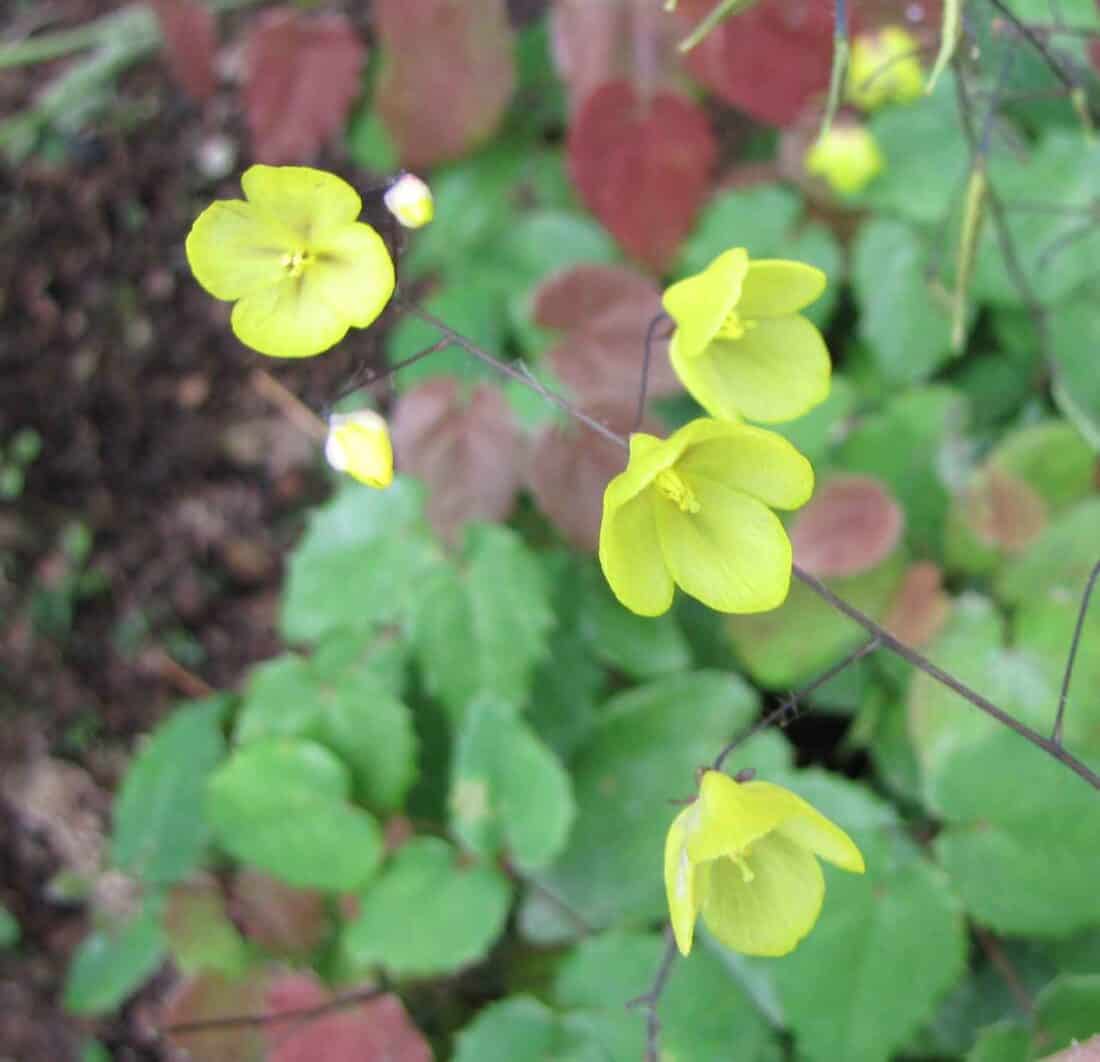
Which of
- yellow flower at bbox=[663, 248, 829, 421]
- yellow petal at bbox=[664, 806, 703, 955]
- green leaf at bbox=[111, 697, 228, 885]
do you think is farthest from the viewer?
green leaf at bbox=[111, 697, 228, 885]

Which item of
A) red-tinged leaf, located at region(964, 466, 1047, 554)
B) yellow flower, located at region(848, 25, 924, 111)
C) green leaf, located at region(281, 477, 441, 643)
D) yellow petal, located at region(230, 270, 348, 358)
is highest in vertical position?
yellow petal, located at region(230, 270, 348, 358)

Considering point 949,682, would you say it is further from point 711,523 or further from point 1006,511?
point 1006,511

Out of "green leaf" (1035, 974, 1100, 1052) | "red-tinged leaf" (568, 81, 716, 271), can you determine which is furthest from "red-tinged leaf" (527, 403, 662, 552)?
"green leaf" (1035, 974, 1100, 1052)

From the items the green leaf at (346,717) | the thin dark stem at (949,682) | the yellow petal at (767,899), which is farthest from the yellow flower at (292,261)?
the green leaf at (346,717)

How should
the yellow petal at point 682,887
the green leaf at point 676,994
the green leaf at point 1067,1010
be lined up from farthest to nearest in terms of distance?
the green leaf at point 676,994
the green leaf at point 1067,1010
the yellow petal at point 682,887

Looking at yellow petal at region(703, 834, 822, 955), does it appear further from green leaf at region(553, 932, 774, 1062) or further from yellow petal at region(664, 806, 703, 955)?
green leaf at region(553, 932, 774, 1062)

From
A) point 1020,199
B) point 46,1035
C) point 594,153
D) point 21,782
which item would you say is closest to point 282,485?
point 21,782

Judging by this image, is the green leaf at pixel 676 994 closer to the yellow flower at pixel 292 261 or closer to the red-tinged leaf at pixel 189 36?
the yellow flower at pixel 292 261
